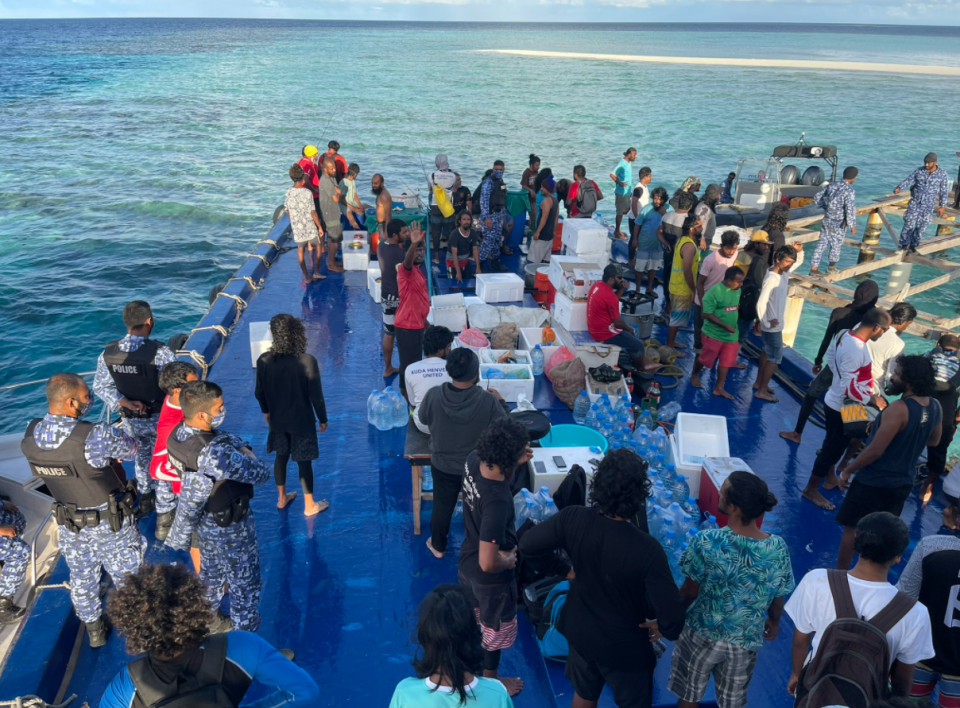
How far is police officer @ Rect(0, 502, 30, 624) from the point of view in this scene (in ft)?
14.4

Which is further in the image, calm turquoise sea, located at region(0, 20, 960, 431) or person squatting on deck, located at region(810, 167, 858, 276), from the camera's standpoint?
calm turquoise sea, located at region(0, 20, 960, 431)

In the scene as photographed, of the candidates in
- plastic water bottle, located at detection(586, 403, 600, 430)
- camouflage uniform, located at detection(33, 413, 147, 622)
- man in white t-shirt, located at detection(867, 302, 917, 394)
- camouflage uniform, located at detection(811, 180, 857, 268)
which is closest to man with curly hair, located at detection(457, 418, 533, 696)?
camouflage uniform, located at detection(33, 413, 147, 622)

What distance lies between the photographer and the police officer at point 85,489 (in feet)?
12.6

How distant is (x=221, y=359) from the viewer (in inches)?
318

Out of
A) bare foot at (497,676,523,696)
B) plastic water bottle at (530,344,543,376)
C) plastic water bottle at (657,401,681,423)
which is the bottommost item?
bare foot at (497,676,523,696)

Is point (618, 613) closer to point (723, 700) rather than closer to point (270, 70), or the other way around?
point (723, 700)

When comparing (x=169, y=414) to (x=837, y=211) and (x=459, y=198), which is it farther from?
(x=837, y=211)

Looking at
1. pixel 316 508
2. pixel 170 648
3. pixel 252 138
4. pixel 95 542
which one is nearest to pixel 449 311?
pixel 316 508

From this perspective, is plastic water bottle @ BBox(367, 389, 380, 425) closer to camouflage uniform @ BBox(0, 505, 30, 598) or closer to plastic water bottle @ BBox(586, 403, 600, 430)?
plastic water bottle @ BBox(586, 403, 600, 430)

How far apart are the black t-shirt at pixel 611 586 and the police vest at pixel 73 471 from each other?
104 inches

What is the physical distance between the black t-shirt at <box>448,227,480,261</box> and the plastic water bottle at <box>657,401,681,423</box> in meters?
4.26

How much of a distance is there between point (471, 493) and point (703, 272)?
5.21 m

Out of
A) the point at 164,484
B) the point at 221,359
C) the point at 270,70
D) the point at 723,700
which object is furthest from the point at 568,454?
the point at 270,70

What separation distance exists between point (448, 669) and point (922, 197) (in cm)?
1463
